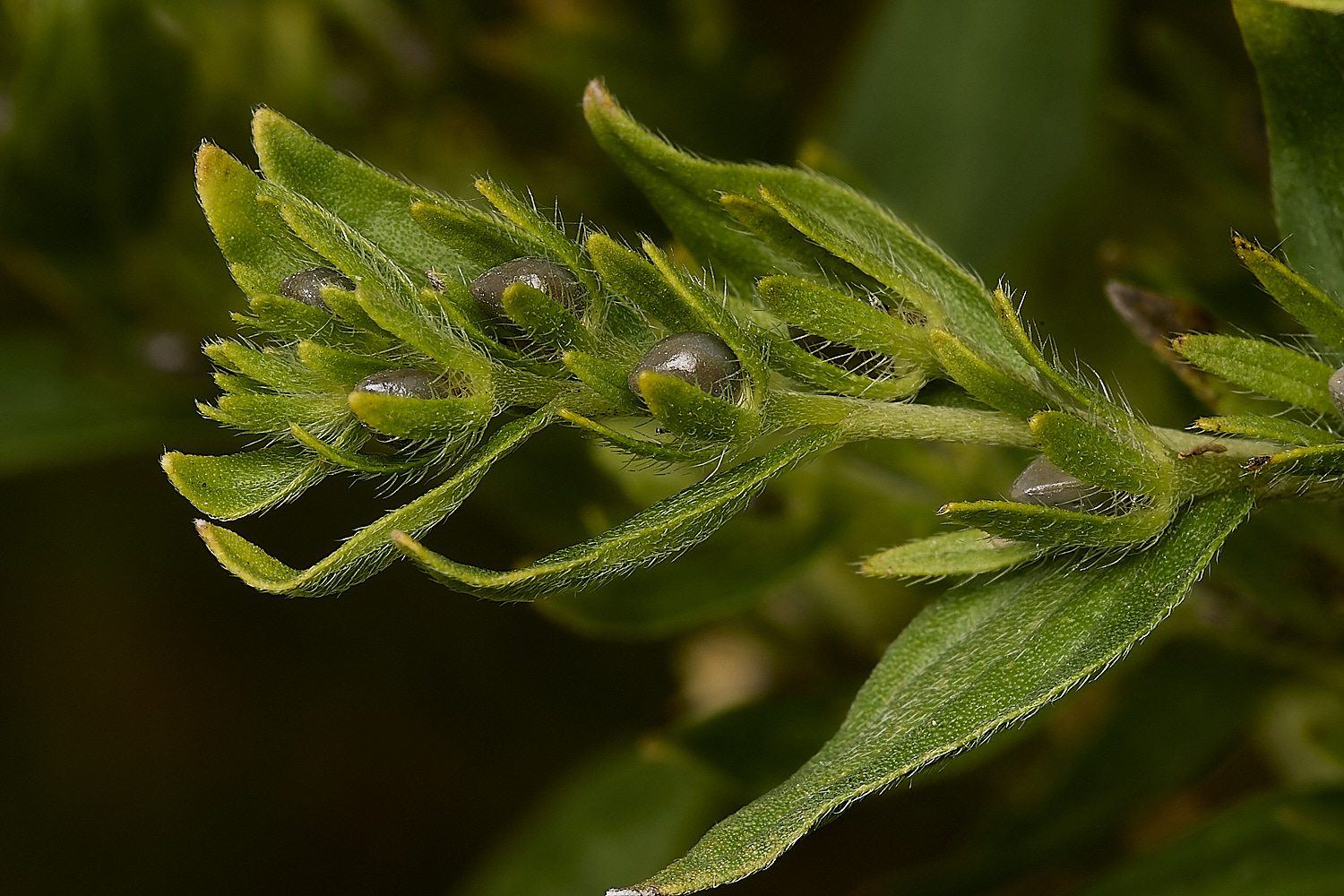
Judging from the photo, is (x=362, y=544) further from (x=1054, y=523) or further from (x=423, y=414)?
(x=1054, y=523)

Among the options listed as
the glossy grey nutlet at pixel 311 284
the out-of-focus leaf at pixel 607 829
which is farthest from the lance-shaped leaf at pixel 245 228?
the out-of-focus leaf at pixel 607 829

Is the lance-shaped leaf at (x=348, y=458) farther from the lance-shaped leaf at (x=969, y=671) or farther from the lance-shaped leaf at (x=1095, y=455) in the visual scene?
the lance-shaped leaf at (x=1095, y=455)

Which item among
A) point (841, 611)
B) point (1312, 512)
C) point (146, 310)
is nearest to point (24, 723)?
point (146, 310)

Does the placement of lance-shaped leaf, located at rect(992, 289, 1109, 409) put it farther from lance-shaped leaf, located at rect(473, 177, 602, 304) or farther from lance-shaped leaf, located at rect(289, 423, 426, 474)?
lance-shaped leaf, located at rect(289, 423, 426, 474)

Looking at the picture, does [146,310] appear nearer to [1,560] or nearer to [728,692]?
[728,692]

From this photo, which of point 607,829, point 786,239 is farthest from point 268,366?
point 607,829

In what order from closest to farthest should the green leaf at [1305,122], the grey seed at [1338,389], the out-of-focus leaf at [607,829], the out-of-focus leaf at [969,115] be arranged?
the grey seed at [1338,389] → the green leaf at [1305,122] → the out-of-focus leaf at [969,115] → the out-of-focus leaf at [607,829]

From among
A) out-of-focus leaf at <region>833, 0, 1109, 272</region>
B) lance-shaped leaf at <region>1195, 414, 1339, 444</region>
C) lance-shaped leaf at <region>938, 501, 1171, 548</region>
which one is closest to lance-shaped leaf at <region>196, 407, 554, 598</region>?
lance-shaped leaf at <region>938, 501, 1171, 548</region>
